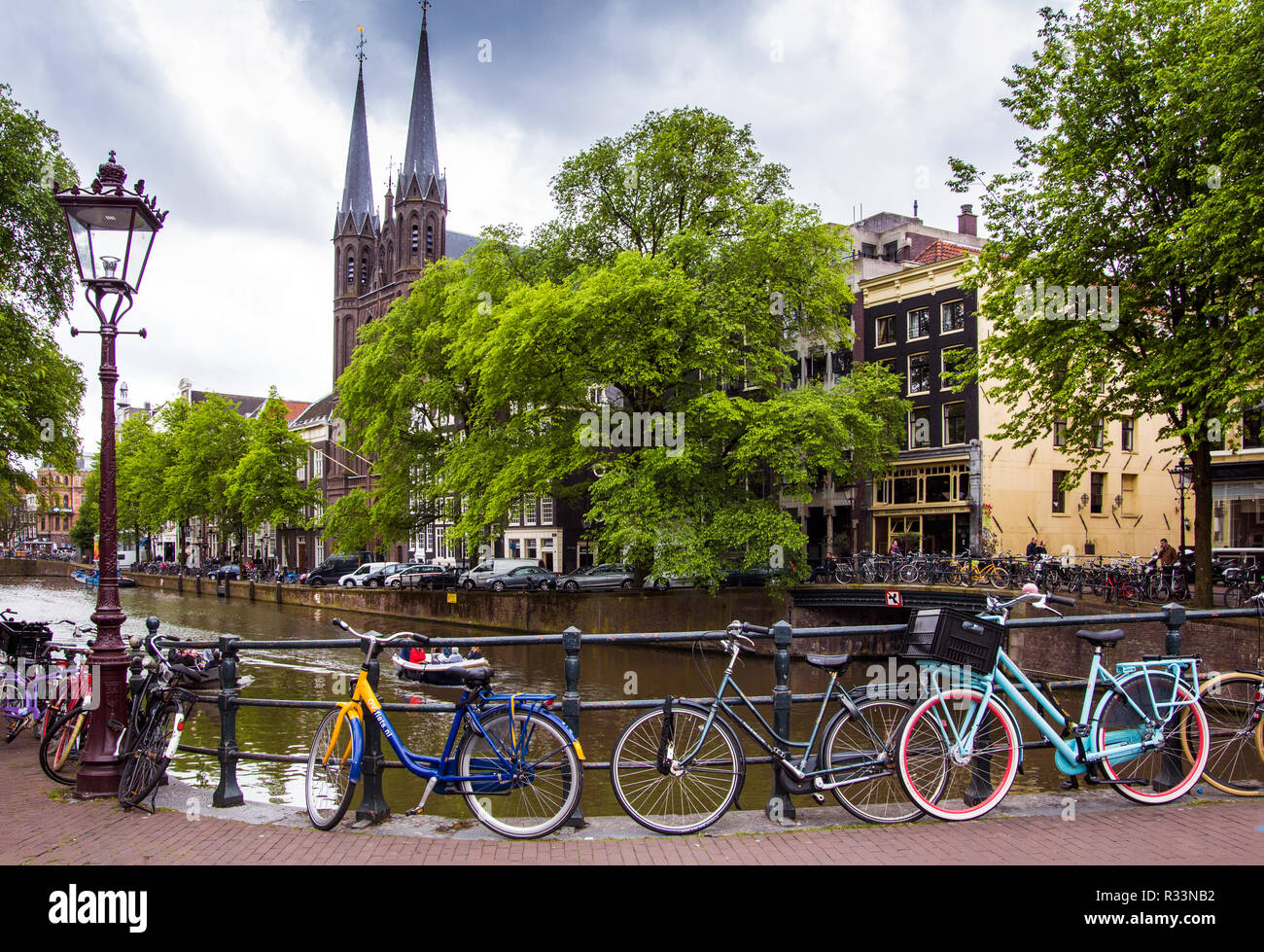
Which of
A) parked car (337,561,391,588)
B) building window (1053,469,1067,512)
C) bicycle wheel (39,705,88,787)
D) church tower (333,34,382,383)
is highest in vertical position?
church tower (333,34,382,383)

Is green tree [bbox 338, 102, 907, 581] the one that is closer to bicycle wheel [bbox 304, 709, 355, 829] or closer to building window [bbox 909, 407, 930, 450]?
building window [bbox 909, 407, 930, 450]

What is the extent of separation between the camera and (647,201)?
3155cm

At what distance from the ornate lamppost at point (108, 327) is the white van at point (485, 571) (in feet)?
111

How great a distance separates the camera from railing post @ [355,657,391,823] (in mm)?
5984

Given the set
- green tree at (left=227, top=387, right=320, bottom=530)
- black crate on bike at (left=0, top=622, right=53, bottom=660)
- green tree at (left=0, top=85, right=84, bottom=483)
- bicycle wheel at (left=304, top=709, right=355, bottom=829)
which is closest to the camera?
bicycle wheel at (left=304, top=709, right=355, bottom=829)

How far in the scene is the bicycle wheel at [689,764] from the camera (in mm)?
5688

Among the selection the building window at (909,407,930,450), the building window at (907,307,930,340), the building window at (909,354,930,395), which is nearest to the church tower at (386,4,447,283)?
the building window at (907,307,930,340)

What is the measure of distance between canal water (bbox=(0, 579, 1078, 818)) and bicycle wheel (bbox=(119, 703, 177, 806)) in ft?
3.30

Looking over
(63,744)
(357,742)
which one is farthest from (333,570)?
(357,742)

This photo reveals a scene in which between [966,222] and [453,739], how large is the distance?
47.8m

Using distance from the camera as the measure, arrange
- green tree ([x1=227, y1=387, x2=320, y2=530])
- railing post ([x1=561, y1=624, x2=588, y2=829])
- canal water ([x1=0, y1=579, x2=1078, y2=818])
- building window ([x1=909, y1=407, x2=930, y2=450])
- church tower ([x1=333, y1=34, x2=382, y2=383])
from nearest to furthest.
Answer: railing post ([x1=561, y1=624, x2=588, y2=829])
canal water ([x1=0, y1=579, x2=1078, y2=818])
building window ([x1=909, y1=407, x2=930, y2=450])
green tree ([x1=227, y1=387, x2=320, y2=530])
church tower ([x1=333, y1=34, x2=382, y2=383])

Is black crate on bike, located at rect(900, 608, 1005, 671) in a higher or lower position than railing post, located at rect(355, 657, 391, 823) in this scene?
higher

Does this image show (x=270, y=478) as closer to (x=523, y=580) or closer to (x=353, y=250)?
(x=523, y=580)
